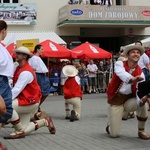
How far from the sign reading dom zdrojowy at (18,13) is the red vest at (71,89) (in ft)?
50.0

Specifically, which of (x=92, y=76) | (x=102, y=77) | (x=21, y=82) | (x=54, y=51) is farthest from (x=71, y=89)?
(x=102, y=77)

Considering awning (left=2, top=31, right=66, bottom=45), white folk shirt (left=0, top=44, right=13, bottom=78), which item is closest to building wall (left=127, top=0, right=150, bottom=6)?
awning (left=2, top=31, right=66, bottom=45)

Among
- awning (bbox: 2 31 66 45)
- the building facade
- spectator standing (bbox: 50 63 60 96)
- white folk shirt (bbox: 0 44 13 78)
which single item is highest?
the building facade

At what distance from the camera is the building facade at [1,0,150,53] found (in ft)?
81.5

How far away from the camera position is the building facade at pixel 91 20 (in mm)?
24844

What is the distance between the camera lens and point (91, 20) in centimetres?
2497

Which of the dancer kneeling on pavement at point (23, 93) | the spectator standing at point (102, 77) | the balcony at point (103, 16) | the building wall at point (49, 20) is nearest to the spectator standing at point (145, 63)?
the dancer kneeling on pavement at point (23, 93)

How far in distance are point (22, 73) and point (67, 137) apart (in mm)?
1428

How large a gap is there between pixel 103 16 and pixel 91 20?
2.66 feet

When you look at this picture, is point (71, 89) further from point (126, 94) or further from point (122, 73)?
point (122, 73)

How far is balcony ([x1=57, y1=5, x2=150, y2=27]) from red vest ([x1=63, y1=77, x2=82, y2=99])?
1470 centimetres

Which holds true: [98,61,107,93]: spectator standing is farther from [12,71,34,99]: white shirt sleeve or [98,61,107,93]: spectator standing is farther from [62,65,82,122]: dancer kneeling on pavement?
[12,71,34,99]: white shirt sleeve

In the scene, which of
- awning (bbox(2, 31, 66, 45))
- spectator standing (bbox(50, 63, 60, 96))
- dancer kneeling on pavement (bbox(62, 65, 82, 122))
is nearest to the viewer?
dancer kneeling on pavement (bbox(62, 65, 82, 122))

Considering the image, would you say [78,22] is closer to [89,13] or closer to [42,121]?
[89,13]
